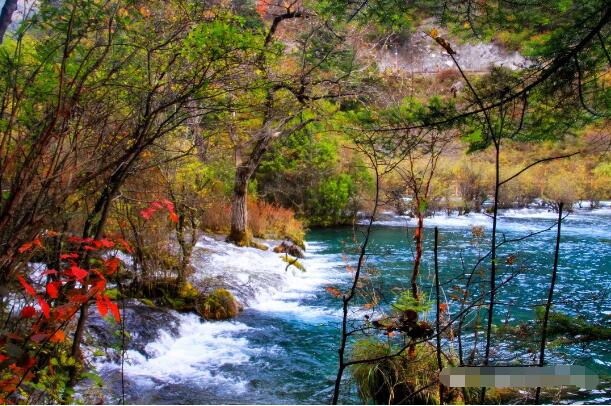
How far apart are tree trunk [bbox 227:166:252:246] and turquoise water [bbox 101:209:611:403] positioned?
190 cm

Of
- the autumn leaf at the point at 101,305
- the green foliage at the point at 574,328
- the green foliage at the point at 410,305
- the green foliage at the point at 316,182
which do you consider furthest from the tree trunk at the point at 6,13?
the green foliage at the point at 316,182

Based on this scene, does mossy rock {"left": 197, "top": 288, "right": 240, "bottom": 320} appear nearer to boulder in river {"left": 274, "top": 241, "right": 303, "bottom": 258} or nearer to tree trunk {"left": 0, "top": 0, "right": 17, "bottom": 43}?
boulder in river {"left": 274, "top": 241, "right": 303, "bottom": 258}

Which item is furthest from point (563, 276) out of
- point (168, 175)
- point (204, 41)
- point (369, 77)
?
point (204, 41)

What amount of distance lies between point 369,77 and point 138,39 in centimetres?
664

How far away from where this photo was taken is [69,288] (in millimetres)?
2746

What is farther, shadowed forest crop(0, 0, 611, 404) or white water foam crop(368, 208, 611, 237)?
white water foam crop(368, 208, 611, 237)

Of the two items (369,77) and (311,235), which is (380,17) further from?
(311,235)

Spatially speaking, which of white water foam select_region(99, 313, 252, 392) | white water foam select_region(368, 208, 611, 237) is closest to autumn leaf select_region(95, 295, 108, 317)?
white water foam select_region(99, 313, 252, 392)

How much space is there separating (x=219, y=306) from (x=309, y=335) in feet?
5.16

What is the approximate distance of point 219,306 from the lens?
7852 mm

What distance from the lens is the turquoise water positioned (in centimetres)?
527

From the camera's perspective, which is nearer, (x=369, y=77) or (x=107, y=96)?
(x=107, y=96)

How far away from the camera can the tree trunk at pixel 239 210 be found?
→ 13.0 metres

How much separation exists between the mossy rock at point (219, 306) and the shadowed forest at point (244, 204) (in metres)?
0.03
